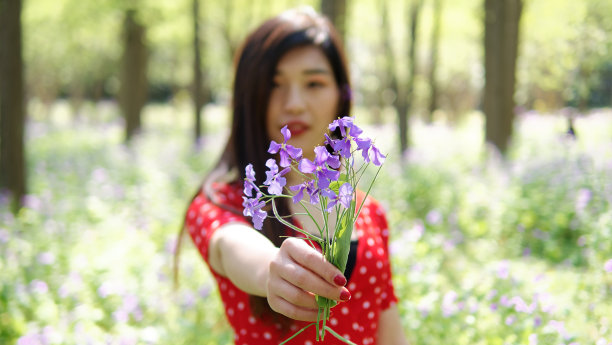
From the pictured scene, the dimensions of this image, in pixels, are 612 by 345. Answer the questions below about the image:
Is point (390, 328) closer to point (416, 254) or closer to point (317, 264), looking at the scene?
point (317, 264)

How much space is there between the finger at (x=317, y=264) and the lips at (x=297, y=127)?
65 centimetres

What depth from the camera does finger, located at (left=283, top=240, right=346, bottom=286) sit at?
771mm

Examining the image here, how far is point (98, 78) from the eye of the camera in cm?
3366

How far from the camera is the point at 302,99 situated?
4.78ft

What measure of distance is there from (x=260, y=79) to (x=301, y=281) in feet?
2.60

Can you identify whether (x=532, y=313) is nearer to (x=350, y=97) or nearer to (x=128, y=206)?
(x=350, y=97)

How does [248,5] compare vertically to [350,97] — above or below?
above

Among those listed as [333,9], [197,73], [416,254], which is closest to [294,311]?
[416,254]

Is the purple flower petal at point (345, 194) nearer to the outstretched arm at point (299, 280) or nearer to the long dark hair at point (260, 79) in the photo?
the outstretched arm at point (299, 280)

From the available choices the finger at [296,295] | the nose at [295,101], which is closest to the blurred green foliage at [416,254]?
the finger at [296,295]

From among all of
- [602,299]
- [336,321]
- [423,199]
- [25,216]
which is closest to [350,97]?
[336,321]

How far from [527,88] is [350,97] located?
11.0 meters

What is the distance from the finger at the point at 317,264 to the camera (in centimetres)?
77

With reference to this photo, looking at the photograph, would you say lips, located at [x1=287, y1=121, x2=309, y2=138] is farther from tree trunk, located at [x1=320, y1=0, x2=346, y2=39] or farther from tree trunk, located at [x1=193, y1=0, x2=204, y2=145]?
tree trunk, located at [x1=193, y1=0, x2=204, y2=145]
